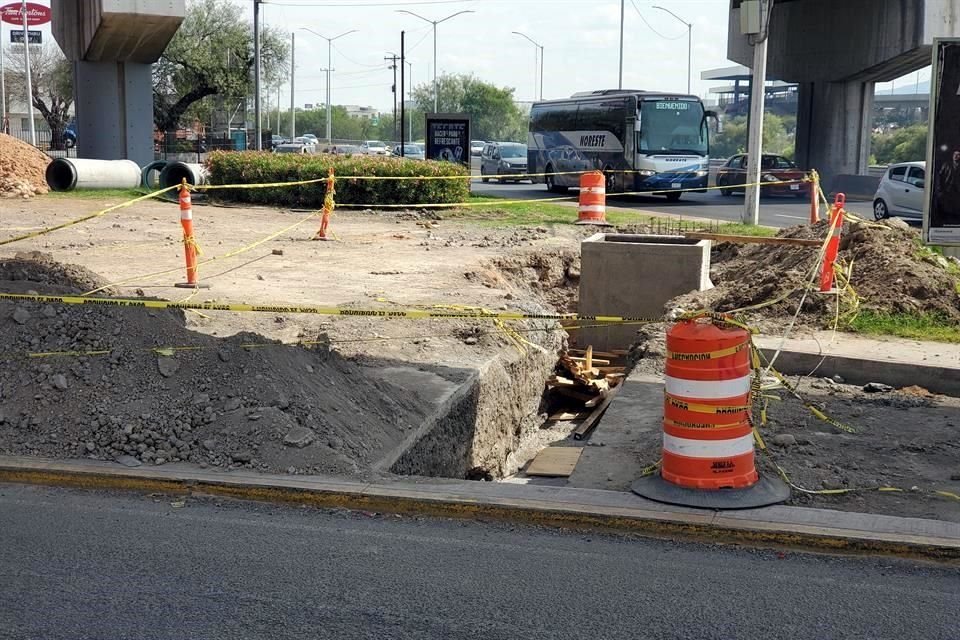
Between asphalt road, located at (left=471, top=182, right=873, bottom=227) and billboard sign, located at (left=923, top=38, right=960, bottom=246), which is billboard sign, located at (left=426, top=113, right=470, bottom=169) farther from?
billboard sign, located at (left=923, top=38, right=960, bottom=246)

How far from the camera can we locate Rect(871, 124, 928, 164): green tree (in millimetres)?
68250

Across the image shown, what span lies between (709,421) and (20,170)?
24.5 meters

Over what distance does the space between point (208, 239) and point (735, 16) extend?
2672 cm

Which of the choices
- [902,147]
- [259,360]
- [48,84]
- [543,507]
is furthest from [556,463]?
[48,84]

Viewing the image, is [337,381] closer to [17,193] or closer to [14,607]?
[14,607]

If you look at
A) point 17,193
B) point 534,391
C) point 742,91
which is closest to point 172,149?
point 17,193

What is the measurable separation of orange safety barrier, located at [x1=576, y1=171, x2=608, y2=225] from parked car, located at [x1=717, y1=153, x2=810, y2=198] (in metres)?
15.4

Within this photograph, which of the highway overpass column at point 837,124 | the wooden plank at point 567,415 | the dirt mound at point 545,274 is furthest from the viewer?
the highway overpass column at point 837,124

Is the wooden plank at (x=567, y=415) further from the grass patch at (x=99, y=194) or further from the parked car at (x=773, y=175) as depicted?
the parked car at (x=773, y=175)

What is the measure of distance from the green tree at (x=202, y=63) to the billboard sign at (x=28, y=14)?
22.9 feet

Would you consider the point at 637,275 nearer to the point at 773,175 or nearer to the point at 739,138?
the point at 773,175

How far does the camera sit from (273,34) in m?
72.4

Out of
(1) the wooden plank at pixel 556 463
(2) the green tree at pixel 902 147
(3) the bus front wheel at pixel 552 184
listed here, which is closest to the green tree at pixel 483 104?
(2) the green tree at pixel 902 147

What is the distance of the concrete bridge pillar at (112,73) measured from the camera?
29.2 m
